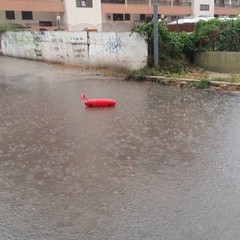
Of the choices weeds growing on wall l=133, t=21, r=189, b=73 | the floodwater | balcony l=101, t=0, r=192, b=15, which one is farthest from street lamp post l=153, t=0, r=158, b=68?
balcony l=101, t=0, r=192, b=15

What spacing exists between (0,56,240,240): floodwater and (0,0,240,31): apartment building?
108ft

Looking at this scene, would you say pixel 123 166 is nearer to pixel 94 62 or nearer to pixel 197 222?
pixel 197 222

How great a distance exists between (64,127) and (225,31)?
35.1 feet

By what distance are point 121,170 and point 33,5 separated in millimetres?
38383

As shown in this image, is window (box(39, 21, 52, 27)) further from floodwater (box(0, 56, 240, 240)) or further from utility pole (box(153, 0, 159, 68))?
floodwater (box(0, 56, 240, 240))

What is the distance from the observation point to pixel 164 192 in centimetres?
446

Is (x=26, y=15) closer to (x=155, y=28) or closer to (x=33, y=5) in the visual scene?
(x=33, y=5)

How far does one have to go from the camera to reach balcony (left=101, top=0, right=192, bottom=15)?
45750 mm

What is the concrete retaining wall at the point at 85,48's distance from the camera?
49.6 ft

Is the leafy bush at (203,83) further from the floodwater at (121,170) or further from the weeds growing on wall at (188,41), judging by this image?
the weeds growing on wall at (188,41)

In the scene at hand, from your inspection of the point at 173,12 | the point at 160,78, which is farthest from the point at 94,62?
the point at 173,12

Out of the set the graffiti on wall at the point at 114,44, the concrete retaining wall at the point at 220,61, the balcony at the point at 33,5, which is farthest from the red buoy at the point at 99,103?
the balcony at the point at 33,5

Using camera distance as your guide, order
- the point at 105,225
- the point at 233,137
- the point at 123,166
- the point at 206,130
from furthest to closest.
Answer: the point at 206,130 < the point at 233,137 < the point at 123,166 < the point at 105,225

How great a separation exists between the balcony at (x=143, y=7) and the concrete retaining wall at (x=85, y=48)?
24.6 meters
